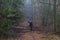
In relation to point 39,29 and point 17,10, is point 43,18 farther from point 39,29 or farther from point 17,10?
point 17,10

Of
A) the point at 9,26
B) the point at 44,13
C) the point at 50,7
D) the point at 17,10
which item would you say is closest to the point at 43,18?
the point at 44,13

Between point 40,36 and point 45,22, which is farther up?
point 45,22

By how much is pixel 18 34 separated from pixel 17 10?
0.68 metres

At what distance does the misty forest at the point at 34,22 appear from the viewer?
373cm

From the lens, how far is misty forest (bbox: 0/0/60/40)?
12.3 feet

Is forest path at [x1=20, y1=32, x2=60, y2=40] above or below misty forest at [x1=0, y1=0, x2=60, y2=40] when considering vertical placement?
below

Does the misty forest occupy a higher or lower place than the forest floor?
higher

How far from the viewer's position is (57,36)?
12.4ft

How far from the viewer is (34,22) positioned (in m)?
4.72

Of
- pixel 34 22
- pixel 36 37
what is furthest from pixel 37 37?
pixel 34 22

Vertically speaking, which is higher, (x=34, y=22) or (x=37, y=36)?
(x=34, y=22)

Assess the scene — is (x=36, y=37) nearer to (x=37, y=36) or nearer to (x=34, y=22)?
(x=37, y=36)

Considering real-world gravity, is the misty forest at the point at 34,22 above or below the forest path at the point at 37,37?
above

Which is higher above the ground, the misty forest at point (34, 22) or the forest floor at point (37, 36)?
the misty forest at point (34, 22)
